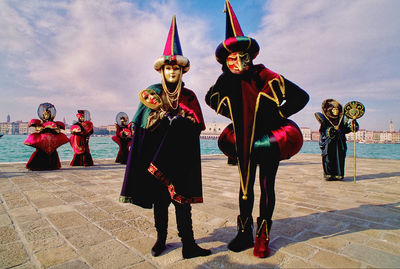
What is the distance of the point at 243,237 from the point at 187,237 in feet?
2.09

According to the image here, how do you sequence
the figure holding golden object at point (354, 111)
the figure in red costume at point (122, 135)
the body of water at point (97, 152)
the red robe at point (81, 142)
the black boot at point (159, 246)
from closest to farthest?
the black boot at point (159, 246) < the figure holding golden object at point (354, 111) < the red robe at point (81, 142) < the figure in red costume at point (122, 135) < the body of water at point (97, 152)

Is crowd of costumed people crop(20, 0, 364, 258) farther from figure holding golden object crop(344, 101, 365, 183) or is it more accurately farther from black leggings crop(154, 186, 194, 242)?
figure holding golden object crop(344, 101, 365, 183)

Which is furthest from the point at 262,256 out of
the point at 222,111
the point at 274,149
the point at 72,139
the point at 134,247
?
the point at 72,139

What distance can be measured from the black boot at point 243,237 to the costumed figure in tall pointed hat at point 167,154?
0.36 meters

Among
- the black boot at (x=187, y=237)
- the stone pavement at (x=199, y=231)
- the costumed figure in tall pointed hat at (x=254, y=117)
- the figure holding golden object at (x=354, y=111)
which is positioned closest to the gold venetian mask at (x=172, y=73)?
the costumed figure in tall pointed hat at (x=254, y=117)

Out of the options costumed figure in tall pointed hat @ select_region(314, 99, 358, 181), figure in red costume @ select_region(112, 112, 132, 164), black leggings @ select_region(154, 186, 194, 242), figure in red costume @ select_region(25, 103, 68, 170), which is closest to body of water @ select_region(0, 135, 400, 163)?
figure in red costume @ select_region(112, 112, 132, 164)

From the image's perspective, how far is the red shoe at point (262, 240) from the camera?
218 centimetres

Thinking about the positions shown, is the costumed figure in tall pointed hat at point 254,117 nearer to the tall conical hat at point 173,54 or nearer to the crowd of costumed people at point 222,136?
the crowd of costumed people at point 222,136

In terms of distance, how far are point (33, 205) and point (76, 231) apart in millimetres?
1722

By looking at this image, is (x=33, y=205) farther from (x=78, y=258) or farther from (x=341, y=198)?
(x=341, y=198)

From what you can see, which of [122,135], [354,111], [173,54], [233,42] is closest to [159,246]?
[173,54]

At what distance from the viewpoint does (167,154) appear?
217cm

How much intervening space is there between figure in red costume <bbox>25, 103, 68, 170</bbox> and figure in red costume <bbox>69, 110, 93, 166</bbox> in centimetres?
85

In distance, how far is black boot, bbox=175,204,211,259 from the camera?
7.16 ft
